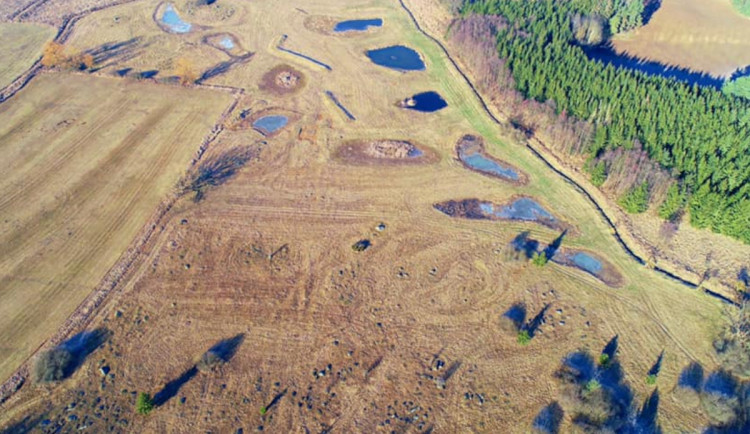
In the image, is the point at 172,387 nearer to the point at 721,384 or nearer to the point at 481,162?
the point at 481,162

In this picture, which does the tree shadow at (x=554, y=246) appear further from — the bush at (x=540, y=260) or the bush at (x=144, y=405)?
the bush at (x=144, y=405)

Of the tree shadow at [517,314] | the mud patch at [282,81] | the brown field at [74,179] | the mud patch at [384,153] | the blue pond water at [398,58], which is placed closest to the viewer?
the tree shadow at [517,314]

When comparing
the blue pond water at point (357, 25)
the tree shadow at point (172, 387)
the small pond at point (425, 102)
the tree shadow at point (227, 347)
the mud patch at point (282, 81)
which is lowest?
the tree shadow at point (172, 387)

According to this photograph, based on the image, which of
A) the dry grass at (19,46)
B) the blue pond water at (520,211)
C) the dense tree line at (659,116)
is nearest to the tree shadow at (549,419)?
the blue pond water at (520,211)

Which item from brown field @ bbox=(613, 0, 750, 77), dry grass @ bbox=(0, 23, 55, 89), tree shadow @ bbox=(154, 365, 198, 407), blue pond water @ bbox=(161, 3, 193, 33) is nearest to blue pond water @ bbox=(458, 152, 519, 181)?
tree shadow @ bbox=(154, 365, 198, 407)

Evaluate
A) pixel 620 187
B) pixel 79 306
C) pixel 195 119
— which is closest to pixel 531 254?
pixel 620 187

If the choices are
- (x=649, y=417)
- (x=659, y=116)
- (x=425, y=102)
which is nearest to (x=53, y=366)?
(x=649, y=417)

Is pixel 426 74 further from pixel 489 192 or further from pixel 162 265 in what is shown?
pixel 162 265
